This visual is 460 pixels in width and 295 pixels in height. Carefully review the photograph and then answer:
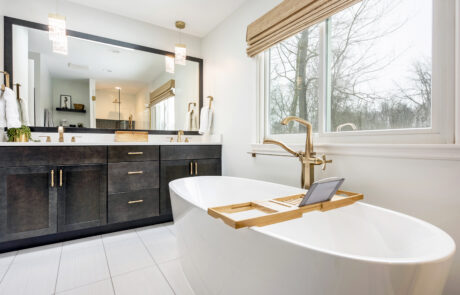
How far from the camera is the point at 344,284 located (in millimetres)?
612

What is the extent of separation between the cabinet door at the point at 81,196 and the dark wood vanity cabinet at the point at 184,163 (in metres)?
0.55

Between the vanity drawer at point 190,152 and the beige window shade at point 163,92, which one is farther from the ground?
the beige window shade at point 163,92

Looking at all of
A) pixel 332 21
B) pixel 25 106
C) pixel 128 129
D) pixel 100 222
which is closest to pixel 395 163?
pixel 332 21

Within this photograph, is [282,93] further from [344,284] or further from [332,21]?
[344,284]

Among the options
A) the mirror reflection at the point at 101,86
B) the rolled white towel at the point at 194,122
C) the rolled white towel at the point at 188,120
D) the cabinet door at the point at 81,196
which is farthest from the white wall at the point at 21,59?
the rolled white towel at the point at 194,122

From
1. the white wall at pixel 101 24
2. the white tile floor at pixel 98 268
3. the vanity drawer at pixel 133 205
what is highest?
the white wall at pixel 101 24

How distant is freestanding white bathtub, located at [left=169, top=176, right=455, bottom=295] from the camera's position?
0.60 meters

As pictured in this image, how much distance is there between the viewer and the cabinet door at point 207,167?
2.68m

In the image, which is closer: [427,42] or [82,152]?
[427,42]

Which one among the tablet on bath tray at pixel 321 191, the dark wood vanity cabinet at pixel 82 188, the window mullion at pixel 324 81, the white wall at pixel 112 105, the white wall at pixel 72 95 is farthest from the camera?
the white wall at pixel 112 105

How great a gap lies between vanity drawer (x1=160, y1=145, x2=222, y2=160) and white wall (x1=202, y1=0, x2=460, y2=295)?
0.13 m

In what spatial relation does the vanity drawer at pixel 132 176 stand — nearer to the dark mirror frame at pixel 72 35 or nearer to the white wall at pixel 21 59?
the dark mirror frame at pixel 72 35

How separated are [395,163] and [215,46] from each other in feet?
7.99

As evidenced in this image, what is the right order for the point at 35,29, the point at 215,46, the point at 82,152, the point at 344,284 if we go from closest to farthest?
the point at 344,284, the point at 82,152, the point at 35,29, the point at 215,46
